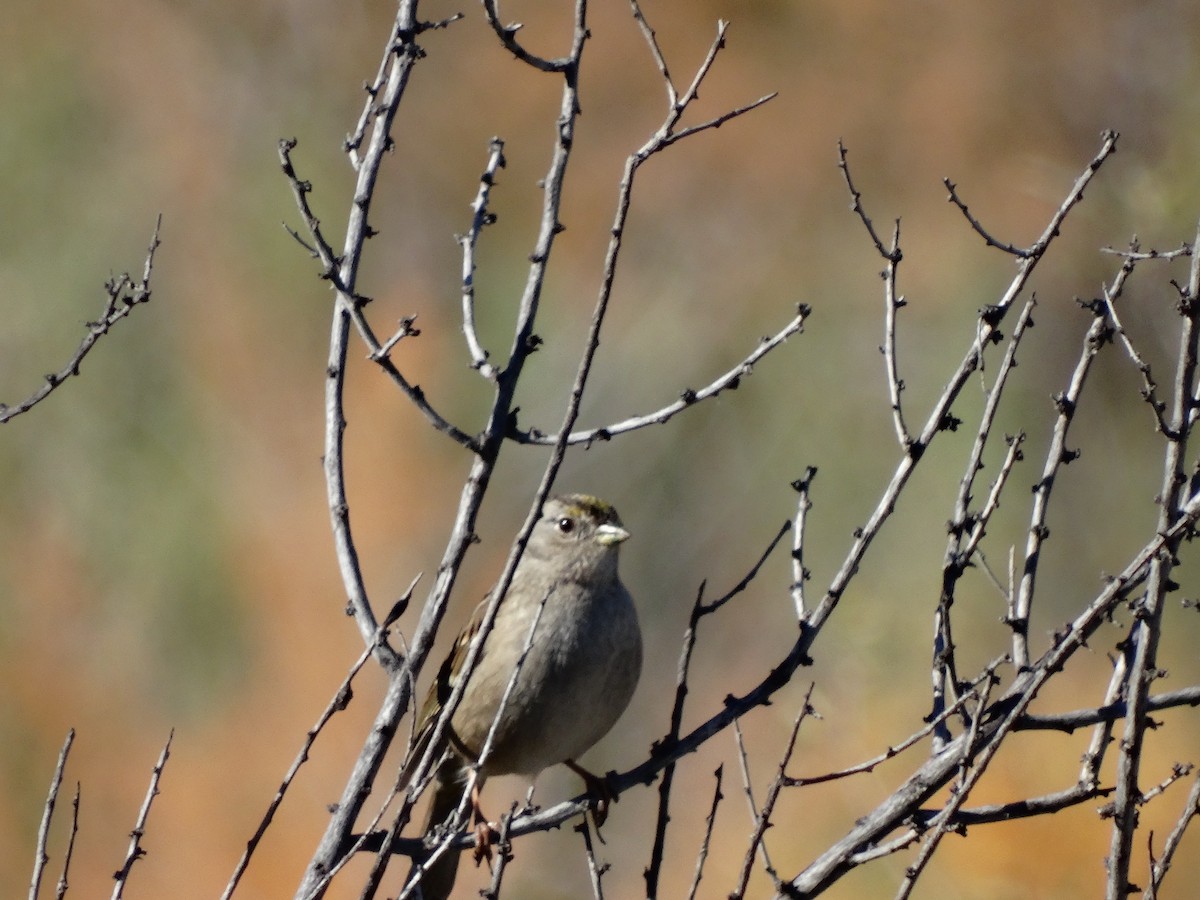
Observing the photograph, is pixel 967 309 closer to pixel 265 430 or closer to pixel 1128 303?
pixel 1128 303

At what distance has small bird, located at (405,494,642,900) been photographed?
508 centimetres

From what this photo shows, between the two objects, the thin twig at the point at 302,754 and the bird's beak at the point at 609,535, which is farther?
the bird's beak at the point at 609,535

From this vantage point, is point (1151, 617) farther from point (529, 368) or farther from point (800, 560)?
point (529, 368)

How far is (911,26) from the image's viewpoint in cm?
2372

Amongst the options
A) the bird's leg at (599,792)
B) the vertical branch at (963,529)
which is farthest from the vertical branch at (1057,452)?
the bird's leg at (599,792)

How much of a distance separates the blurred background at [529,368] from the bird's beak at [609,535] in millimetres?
9739

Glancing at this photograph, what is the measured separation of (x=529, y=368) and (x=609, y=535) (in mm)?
13335

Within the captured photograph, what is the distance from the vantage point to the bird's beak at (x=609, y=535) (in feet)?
18.3

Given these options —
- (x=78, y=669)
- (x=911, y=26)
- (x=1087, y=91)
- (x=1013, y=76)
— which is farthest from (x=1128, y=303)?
(x=78, y=669)

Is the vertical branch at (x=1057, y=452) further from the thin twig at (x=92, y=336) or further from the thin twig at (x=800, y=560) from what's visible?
the thin twig at (x=92, y=336)

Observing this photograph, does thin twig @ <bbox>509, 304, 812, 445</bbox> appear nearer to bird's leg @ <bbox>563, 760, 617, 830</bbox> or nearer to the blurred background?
bird's leg @ <bbox>563, 760, 617, 830</bbox>

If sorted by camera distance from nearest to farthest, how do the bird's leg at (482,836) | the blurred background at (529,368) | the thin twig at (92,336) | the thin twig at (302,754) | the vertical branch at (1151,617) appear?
the vertical branch at (1151,617) → the thin twig at (302,754) → the thin twig at (92,336) → the bird's leg at (482,836) → the blurred background at (529,368)

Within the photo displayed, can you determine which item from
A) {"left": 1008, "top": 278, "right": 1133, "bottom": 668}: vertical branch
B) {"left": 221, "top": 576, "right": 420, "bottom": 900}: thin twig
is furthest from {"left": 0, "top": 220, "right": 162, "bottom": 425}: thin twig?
{"left": 1008, "top": 278, "right": 1133, "bottom": 668}: vertical branch

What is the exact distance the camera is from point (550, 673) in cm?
506
